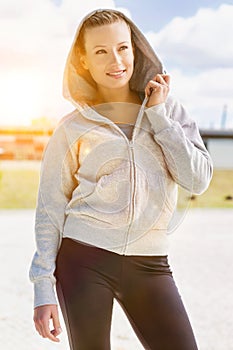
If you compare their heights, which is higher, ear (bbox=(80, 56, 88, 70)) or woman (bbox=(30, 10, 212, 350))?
ear (bbox=(80, 56, 88, 70))

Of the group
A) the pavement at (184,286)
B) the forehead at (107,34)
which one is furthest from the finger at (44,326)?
the forehead at (107,34)

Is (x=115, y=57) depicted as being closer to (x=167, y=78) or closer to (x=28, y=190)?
(x=167, y=78)

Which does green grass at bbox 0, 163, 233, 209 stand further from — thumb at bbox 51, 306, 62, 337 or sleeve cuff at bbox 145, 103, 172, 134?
sleeve cuff at bbox 145, 103, 172, 134

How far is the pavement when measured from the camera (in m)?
2.12

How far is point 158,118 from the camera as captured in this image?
0.92 m

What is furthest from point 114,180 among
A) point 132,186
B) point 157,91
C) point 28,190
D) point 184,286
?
point 28,190

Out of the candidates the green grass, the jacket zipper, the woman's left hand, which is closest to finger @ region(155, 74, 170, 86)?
the woman's left hand

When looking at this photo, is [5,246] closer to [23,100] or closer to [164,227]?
[23,100]

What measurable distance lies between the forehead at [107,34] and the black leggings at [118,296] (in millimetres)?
356

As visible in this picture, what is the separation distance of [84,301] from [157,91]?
0.38 meters

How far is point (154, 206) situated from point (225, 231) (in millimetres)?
3641

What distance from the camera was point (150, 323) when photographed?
3.09 feet

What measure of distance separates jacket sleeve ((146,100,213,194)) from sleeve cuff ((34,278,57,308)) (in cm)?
30

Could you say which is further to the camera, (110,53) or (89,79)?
(89,79)
